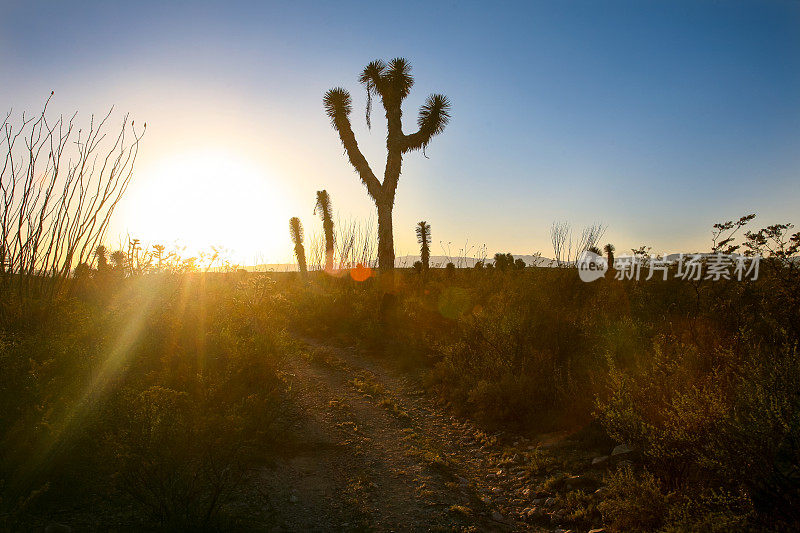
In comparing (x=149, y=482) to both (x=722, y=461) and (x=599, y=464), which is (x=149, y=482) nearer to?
(x=599, y=464)

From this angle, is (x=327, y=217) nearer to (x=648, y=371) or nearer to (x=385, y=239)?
(x=385, y=239)

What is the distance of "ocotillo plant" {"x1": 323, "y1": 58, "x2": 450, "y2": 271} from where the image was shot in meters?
18.6

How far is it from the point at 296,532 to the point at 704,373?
4617 millimetres

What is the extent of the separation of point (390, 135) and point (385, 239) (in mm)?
4840

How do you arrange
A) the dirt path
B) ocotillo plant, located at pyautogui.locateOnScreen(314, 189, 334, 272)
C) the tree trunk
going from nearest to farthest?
1. the dirt path
2. the tree trunk
3. ocotillo plant, located at pyautogui.locateOnScreen(314, 189, 334, 272)

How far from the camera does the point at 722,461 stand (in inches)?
129

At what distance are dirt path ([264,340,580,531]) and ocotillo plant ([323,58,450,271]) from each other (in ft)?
38.7

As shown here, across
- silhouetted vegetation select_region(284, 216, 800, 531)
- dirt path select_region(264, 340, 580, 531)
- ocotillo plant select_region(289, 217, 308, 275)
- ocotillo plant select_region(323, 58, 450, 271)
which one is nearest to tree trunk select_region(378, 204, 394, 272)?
ocotillo plant select_region(323, 58, 450, 271)

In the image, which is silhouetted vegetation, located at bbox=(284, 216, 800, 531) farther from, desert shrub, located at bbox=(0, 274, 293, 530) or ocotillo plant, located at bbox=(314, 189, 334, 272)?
ocotillo plant, located at bbox=(314, 189, 334, 272)

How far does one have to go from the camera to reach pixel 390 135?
744 inches

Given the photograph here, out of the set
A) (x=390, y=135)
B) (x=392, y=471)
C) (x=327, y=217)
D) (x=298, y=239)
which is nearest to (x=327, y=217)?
(x=327, y=217)

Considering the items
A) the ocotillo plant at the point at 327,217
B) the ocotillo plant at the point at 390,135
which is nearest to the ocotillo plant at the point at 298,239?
the ocotillo plant at the point at 327,217

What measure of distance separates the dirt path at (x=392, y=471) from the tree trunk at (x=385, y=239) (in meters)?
11.2

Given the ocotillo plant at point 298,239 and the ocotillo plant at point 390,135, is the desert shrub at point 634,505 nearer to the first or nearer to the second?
the ocotillo plant at point 390,135
